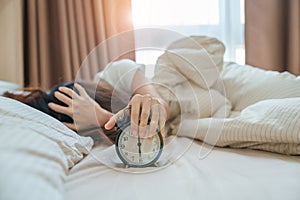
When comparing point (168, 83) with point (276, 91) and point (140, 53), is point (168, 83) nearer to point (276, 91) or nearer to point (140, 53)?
point (140, 53)

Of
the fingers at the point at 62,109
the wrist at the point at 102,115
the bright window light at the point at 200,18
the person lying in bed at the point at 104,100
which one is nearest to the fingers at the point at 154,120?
the person lying in bed at the point at 104,100

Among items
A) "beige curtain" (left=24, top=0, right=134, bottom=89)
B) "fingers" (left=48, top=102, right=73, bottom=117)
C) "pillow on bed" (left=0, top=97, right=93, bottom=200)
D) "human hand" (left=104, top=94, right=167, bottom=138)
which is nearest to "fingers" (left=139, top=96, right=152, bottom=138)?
"human hand" (left=104, top=94, right=167, bottom=138)

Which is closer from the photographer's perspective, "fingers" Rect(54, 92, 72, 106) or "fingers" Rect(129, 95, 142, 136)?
"fingers" Rect(129, 95, 142, 136)

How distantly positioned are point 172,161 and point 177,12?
4.41 ft

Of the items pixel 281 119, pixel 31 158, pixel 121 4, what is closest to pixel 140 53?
pixel 281 119

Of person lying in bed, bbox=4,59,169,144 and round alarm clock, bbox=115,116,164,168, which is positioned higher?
person lying in bed, bbox=4,59,169,144

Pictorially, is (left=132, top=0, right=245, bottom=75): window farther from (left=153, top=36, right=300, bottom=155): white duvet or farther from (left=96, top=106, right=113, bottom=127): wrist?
(left=96, top=106, right=113, bottom=127): wrist

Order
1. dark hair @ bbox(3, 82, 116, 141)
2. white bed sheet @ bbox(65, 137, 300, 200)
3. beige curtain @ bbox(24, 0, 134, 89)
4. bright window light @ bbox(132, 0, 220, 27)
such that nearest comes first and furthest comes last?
white bed sheet @ bbox(65, 137, 300, 200)
dark hair @ bbox(3, 82, 116, 141)
beige curtain @ bbox(24, 0, 134, 89)
bright window light @ bbox(132, 0, 220, 27)

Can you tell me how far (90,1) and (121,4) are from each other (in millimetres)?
161

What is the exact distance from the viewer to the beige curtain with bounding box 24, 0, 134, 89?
184 centimetres

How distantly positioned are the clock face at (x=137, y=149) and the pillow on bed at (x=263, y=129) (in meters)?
0.21

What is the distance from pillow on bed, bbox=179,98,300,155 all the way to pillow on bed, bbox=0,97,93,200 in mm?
353

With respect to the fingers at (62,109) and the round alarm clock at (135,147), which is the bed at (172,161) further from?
the fingers at (62,109)

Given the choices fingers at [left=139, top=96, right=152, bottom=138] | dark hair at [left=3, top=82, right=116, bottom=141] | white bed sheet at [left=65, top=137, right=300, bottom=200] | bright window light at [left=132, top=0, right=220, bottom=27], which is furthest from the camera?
bright window light at [left=132, top=0, right=220, bottom=27]
